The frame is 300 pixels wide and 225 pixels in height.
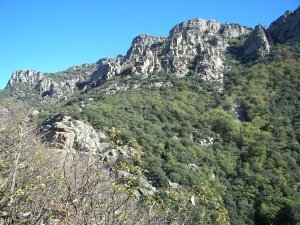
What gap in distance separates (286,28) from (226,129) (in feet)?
122

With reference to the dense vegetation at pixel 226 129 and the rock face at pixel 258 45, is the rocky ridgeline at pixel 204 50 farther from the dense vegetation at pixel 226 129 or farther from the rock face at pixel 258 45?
the dense vegetation at pixel 226 129

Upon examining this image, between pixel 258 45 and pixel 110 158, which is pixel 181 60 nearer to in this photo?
pixel 258 45

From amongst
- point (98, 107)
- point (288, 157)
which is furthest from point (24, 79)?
point (288, 157)

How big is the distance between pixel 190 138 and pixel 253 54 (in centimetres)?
3340

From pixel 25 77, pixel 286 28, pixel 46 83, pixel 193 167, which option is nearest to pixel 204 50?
pixel 286 28

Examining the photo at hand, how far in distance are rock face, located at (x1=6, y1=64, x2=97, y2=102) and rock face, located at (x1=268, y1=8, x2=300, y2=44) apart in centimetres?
5495

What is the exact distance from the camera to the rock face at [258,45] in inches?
2872

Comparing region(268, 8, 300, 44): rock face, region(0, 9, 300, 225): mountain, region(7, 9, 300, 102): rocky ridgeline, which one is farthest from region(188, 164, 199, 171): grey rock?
region(268, 8, 300, 44): rock face

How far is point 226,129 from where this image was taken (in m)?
51.0

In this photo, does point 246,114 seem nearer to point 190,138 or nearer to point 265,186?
point 190,138

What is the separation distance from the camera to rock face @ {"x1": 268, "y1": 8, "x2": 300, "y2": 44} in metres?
75.3

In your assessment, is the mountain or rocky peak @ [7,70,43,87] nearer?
the mountain

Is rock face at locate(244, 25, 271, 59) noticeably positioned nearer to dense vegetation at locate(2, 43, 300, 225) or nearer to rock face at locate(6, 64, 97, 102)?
dense vegetation at locate(2, 43, 300, 225)

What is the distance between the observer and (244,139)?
49.0m
